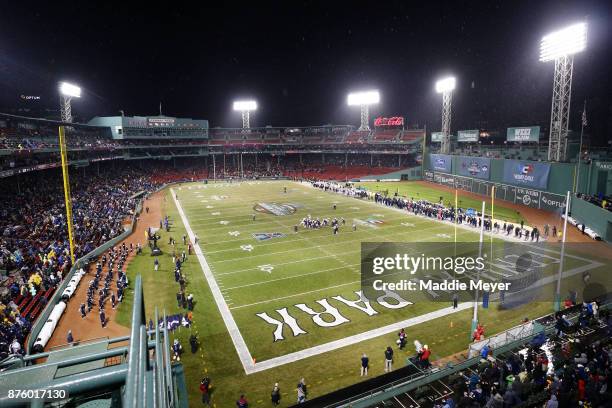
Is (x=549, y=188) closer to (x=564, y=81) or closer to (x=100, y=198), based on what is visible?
(x=564, y=81)

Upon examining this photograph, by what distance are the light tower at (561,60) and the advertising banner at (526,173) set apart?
64.3 inches

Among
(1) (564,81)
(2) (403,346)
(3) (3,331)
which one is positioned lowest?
(2) (403,346)

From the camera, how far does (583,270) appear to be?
24578mm

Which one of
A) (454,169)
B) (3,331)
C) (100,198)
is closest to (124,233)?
(100,198)

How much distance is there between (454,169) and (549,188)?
68.1 feet

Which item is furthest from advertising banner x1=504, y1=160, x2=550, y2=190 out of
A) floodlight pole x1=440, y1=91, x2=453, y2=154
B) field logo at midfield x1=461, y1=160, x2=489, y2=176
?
floodlight pole x1=440, y1=91, x2=453, y2=154

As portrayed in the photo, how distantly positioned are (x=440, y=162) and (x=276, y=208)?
34046 millimetres

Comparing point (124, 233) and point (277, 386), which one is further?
point (124, 233)

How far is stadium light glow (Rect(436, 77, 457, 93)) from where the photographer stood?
196ft

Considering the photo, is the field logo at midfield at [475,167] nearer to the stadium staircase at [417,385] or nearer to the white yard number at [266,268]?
the white yard number at [266,268]

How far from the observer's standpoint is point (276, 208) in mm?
47500

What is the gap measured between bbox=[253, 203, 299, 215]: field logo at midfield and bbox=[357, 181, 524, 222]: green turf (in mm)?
Answer: 17543

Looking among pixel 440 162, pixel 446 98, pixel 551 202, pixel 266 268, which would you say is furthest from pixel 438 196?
pixel 266 268

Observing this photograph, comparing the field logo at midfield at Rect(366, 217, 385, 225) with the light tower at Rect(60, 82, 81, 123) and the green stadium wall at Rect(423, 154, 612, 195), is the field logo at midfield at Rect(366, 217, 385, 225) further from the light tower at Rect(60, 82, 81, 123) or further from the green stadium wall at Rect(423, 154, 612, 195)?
the light tower at Rect(60, 82, 81, 123)
